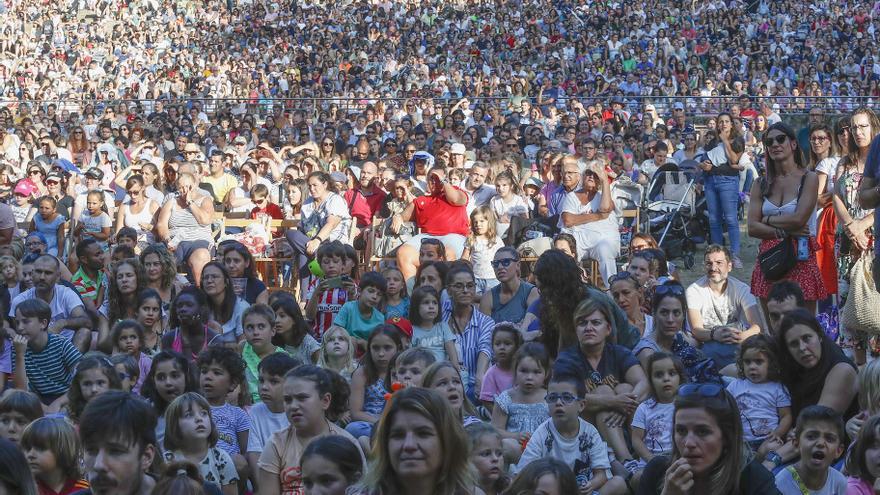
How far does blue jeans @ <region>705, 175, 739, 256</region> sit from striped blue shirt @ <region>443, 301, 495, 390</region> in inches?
210

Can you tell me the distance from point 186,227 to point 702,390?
8.26 metres

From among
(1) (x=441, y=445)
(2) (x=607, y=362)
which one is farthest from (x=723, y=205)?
(1) (x=441, y=445)

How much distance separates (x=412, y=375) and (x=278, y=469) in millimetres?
1213

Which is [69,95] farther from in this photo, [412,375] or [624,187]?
[412,375]

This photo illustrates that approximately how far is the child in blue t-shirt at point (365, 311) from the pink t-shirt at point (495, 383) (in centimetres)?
137

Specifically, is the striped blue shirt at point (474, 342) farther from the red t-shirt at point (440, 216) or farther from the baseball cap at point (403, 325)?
the red t-shirt at point (440, 216)

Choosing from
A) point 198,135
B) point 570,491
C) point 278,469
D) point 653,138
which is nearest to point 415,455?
point 570,491

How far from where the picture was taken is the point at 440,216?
11141 millimetres

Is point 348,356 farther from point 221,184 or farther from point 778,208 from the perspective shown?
point 221,184

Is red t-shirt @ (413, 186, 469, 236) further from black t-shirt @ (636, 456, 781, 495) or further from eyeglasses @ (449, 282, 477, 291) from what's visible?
black t-shirt @ (636, 456, 781, 495)

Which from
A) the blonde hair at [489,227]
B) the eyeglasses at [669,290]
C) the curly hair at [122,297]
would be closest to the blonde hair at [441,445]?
the eyeglasses at [669,290]

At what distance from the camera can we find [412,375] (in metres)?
6.42

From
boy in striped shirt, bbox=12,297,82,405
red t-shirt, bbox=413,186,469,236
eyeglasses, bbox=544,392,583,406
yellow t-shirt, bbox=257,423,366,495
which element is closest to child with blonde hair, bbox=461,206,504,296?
red t-shirt, bbox=413,186,469,236

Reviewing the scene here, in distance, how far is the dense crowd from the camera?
15.3ft
